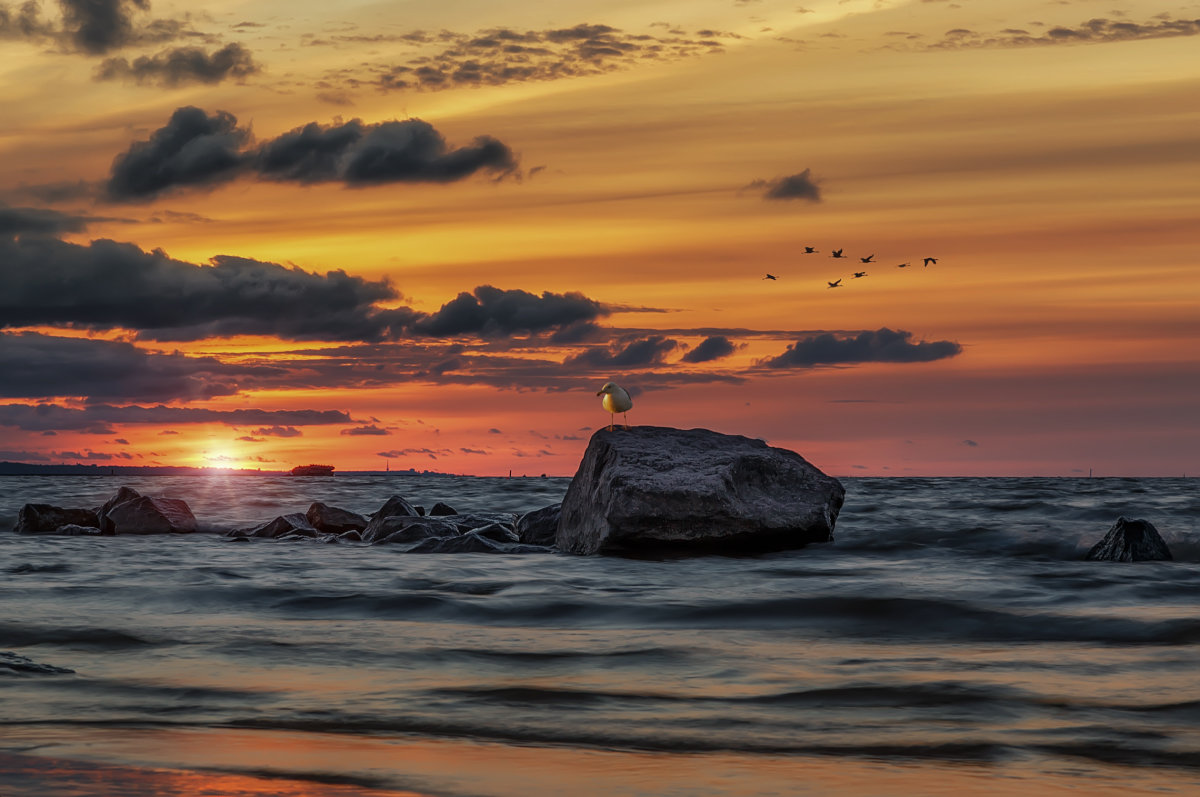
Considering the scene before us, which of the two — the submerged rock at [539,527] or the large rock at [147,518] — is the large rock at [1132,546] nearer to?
the submerged rock at [539,527]

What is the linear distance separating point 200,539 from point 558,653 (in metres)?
13.9

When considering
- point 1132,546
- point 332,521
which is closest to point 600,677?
point 1132,546

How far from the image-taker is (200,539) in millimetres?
21234

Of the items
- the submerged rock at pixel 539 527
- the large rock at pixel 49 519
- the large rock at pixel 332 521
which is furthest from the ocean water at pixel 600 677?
the large rock at pixel 49 519

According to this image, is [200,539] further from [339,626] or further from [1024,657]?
[1024,657]

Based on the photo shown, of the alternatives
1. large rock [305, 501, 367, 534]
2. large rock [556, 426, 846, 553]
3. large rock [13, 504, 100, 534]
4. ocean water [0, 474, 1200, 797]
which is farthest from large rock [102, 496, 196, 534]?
large rock [556, 426, 846, 553]

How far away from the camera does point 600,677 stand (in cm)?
795

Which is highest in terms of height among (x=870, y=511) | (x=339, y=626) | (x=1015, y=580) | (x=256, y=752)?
(x=256, y=752)

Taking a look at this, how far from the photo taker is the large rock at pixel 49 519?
74.7ft

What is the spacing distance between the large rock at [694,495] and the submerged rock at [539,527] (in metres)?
1.71

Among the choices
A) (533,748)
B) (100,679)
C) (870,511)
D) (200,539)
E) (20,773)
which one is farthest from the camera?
(870,511)

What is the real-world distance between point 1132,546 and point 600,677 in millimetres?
10454

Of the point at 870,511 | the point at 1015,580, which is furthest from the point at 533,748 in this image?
the point at 870,511

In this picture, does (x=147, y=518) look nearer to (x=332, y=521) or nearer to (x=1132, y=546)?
(x=332, y=521)
